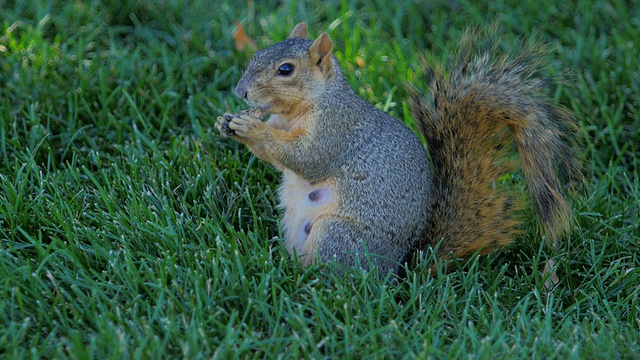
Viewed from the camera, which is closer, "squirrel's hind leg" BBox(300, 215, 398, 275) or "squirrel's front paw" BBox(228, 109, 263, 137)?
"squirrel's hind leg" BBox(300, 215, 398, 275)

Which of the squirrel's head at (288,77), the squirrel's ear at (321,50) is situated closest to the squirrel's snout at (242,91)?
the squirrel's head at (288,77)

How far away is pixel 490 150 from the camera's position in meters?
2.50

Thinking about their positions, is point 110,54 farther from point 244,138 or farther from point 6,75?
point 244,138

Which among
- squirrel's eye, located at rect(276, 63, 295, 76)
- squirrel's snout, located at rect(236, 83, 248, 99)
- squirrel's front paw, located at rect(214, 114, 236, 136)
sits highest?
squirrel's eye, located at rect(276, 63, 295, 76)

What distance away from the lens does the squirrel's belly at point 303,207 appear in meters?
2.42

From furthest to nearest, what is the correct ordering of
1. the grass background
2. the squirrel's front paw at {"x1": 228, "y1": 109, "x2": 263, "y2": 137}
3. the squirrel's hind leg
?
the squirrel's front paw at {"x1": 228, "y1": 109, "x2": 263, "y2": 137} < the squirrel's hind leg < the grass background

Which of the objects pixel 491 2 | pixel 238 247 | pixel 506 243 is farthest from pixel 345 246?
pixel 491 2

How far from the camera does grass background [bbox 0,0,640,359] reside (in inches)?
78.8

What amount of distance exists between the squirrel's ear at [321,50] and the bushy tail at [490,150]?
37 centimetres

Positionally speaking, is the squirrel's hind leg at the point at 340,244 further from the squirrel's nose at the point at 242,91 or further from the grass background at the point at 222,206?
the squirrel's nose at the point at 242,91

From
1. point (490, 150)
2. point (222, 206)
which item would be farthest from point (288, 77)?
point (490, 150)

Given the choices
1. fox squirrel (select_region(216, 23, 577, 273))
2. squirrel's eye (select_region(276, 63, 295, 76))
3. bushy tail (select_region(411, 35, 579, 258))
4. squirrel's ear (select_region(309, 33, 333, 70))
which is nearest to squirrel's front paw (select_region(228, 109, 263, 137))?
fox squirrel (select_region(216, 23, 577, 273))

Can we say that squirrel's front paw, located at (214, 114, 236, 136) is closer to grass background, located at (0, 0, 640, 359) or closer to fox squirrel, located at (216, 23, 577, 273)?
fox squirrel, located at (216, 23, 577, 273)

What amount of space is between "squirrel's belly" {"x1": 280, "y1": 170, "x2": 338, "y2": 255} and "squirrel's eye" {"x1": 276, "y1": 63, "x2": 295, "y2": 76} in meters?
0.32
